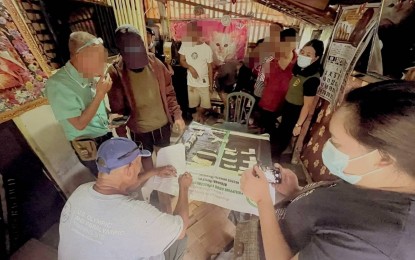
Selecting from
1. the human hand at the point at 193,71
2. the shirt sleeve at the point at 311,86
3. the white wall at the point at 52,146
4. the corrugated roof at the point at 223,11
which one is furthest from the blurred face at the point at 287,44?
the corrugated roof at the point at 223,11

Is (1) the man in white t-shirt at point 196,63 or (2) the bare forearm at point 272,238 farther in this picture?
(1) the man in white t-shirt at point 196,63

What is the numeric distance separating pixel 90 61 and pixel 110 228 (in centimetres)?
118

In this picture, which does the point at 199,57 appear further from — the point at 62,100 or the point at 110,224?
the point at 110,224

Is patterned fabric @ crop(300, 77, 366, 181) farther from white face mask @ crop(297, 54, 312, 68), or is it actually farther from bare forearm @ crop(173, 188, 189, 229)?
bare forearm @ crop(173, 188, 189, 229)

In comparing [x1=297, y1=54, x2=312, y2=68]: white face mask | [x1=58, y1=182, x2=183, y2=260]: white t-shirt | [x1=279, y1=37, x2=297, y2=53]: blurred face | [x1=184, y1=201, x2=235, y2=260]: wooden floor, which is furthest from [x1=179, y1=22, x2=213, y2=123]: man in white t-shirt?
[x1=58, y1=182, x2=183, y2=260]: white t-shirt

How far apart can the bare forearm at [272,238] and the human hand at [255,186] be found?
6 cm

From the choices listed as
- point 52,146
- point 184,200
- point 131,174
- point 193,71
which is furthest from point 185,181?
point 193,71

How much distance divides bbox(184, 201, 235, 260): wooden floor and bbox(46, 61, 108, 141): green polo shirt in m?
1.37

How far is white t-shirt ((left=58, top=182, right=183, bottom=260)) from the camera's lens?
0.99 meters

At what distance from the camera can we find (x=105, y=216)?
3.27 feet

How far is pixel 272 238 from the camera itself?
90cm

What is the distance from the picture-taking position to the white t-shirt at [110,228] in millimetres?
993

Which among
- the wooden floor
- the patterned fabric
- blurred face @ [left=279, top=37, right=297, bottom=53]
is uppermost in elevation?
blurred face @ [left=279, top=37, right=297, bottom=53]

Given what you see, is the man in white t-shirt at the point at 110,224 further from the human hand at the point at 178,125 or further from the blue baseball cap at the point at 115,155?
the human hand at the point at 178,125
